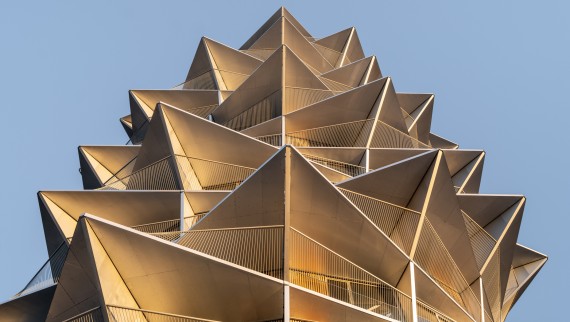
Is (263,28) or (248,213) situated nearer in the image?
(248,213)

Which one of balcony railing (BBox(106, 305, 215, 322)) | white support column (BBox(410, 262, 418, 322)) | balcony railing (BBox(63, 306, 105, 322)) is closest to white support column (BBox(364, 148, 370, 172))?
white support column (BBox(410, 262, 418, 322))

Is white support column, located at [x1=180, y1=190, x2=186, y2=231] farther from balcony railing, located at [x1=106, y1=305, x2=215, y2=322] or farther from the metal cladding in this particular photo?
balcony railing, located at [x1=106, y1=305, x2=215, y2=322]

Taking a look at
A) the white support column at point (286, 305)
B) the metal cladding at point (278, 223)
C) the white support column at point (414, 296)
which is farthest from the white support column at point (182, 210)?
the white support column at point (414, 296)

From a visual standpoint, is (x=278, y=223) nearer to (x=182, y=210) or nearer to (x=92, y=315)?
(x=92, y=315)

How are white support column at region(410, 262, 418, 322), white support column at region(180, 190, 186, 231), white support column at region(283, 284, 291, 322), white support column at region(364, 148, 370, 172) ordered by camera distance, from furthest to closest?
white support column at region(364, 148, 370, 172) → white support column at region(180, 190, 186, 231) → white support column at region(410, 262, 418, 322) → white support column at region(283, 284, 291, 322)

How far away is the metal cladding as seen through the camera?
1593cm

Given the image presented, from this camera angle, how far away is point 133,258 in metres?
15.7

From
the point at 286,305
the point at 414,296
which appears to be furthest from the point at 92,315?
the point at 414,296

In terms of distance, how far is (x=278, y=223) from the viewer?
17.6m

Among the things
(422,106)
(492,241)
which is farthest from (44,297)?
(422,106)

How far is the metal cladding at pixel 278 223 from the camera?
52.3ft

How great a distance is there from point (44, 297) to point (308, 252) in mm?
8685

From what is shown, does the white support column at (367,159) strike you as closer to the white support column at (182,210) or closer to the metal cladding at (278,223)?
the metal cladding at (278,223)

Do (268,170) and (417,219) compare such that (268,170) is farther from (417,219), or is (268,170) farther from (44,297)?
(44,297)
